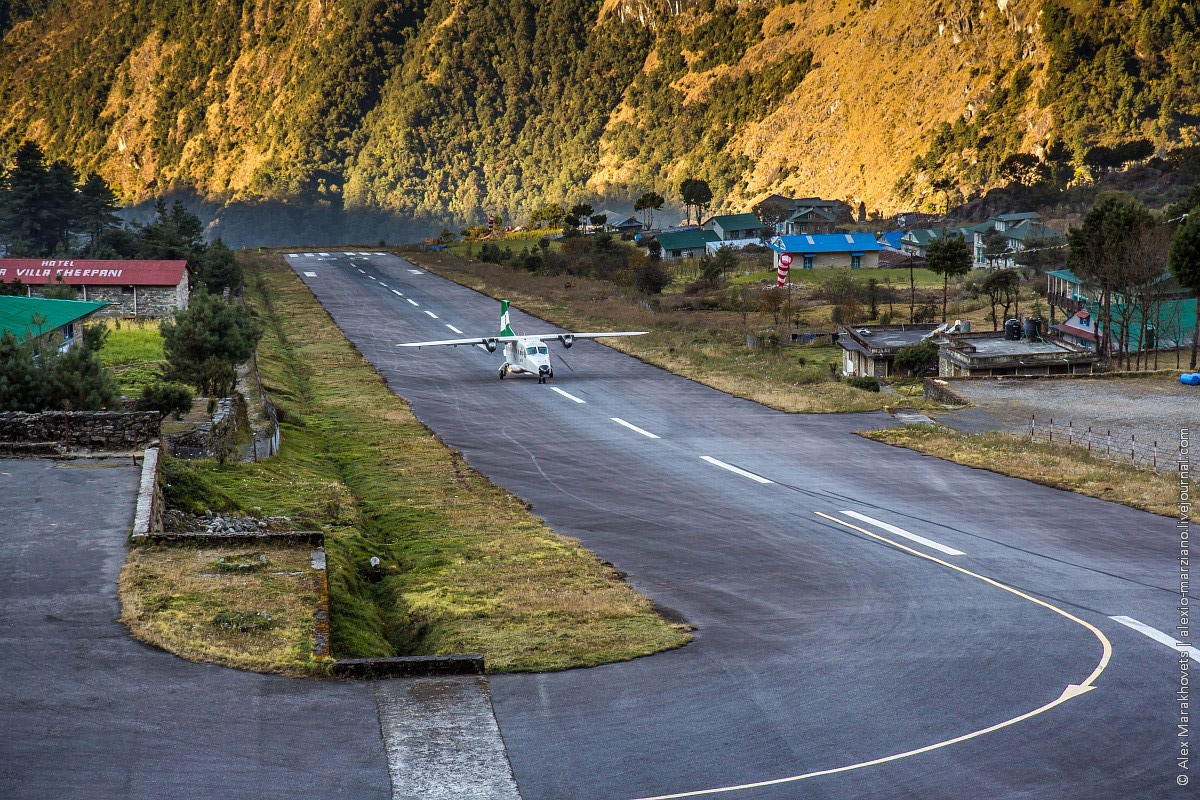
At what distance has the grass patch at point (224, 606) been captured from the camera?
16.9 metres

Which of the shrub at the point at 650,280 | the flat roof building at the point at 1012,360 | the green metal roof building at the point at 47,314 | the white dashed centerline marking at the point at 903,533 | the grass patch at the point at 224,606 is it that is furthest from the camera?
the shrub at the point at 650,280

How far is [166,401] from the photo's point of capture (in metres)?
37.2

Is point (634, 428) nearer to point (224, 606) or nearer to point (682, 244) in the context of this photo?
point (224, 606)

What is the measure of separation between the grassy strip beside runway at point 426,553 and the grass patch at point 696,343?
734 inches

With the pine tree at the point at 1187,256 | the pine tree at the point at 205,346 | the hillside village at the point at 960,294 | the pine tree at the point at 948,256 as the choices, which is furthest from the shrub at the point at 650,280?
the pine tree at the point at 205,346

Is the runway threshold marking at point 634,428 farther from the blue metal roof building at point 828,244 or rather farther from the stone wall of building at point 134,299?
the blue metal roof building at point 828,244

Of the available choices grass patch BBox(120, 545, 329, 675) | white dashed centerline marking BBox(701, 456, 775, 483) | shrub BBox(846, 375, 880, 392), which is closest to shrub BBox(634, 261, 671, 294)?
shrub BBox(846, 375, 880, 392)

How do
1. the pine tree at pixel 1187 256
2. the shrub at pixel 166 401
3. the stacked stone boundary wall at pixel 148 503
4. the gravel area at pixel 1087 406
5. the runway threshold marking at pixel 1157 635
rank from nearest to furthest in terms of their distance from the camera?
the runway threshold marking at pixel 1157 635
the stacked stone boundary wall at pixel 148 503
the shrub at pixel 166 401
the gravel area at pixel 1087 406
the pine tree at pixel 1187 256

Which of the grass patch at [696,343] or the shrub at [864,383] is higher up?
the grass patch at [696,343]

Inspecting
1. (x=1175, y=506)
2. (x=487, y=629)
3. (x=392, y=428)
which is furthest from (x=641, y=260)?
(x=487, y=629)

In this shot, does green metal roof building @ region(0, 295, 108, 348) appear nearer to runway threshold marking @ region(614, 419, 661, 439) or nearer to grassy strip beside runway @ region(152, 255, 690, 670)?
grassy strip beside runway @ region(152, 255, 690, 670)

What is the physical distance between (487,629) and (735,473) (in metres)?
17.4

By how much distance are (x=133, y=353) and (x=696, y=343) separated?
110 ft

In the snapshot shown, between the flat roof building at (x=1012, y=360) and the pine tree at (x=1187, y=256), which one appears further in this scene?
the pine tree at (x=1187, y=256)
